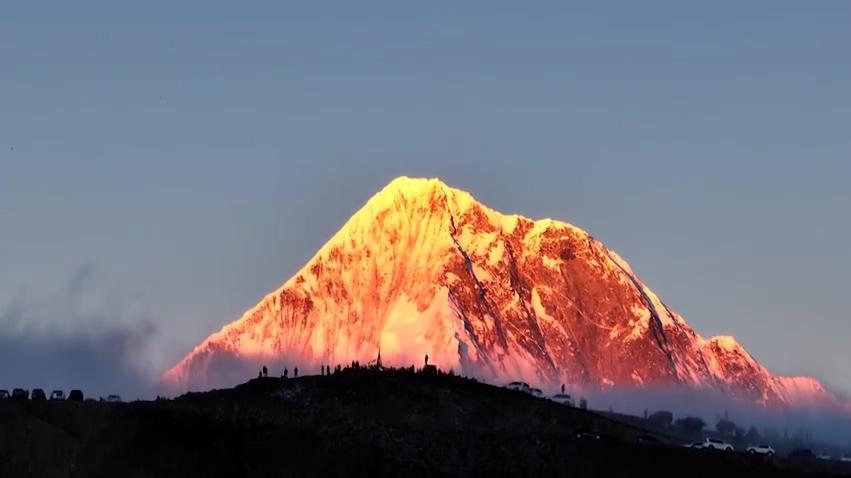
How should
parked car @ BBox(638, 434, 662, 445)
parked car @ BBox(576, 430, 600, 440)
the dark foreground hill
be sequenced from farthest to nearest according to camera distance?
parked car @ BBox(638, 434, 662, 445) → parked car @ BBox(576, 430, 600, 440) → the dark foreground hill

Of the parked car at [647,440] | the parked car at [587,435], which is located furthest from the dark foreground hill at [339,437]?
the parked car at [647,440]

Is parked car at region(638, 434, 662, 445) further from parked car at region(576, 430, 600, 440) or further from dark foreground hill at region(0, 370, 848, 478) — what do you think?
parked car at region(576, 430, 600, 440)

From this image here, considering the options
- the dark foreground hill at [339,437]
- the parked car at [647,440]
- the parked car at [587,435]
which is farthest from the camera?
the parked car at [647,440]

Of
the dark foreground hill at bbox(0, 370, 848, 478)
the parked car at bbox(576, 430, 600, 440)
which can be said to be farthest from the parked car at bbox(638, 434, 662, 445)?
the parked car at bbox(576, 430, 600, 440)

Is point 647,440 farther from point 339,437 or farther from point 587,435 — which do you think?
point 339,437

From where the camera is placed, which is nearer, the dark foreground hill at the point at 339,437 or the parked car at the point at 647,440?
the dark foreground hill at the point at 339,437

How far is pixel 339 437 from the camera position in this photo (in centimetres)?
15250

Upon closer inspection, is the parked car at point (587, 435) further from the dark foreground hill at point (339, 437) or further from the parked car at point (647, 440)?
the parked car at point (647, 440)

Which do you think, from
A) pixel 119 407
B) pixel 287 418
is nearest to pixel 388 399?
pixel 287 418

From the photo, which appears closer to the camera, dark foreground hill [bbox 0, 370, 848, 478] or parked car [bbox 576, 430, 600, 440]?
dark foreground hill [bbox 0, 370, 848, 478]

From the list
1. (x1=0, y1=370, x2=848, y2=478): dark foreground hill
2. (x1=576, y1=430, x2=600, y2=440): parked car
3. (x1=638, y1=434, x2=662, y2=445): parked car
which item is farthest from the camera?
(x1=638, y1=434, x2=662, y2=445): parked car

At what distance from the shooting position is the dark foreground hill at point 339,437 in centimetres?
13825

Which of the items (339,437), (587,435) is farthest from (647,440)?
(339,437)

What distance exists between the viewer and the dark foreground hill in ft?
454
